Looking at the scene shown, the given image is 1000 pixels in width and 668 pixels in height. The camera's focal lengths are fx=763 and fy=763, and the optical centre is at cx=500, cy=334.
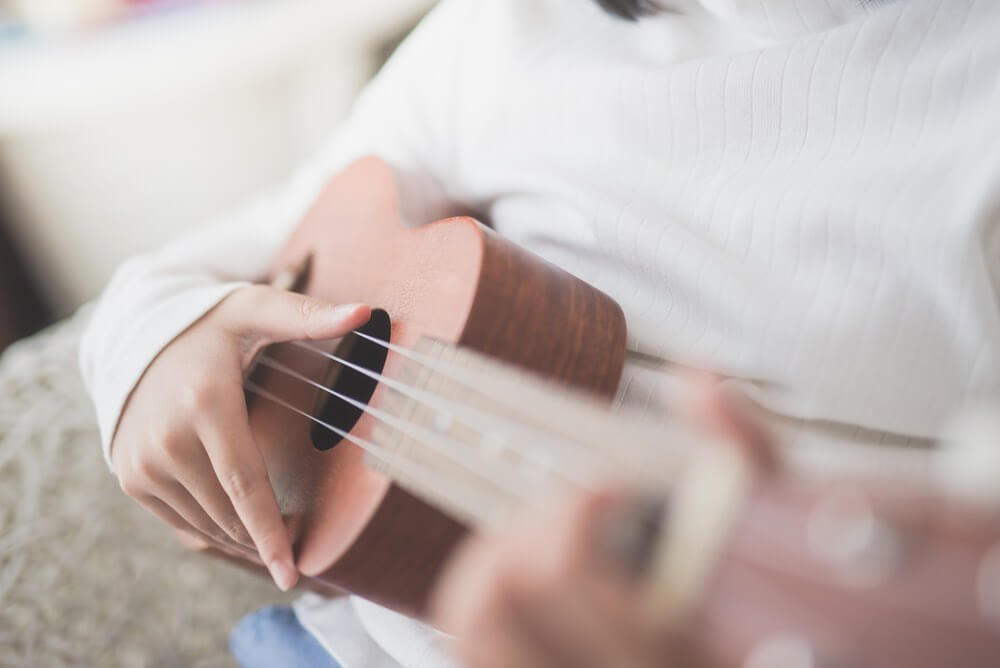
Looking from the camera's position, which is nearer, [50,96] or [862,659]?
[862,659]

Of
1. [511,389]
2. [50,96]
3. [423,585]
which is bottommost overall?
[50,96]

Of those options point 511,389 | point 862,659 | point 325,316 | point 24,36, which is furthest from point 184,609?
point 24,36

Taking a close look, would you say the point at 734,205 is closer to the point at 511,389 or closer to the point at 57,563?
the point at 511,389

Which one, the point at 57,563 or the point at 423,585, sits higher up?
the point at 423,585

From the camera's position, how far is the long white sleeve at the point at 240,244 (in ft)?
1.92

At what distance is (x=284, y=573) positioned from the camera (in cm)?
46

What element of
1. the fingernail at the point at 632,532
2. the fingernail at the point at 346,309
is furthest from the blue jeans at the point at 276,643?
the fingernail at the point at 632,532

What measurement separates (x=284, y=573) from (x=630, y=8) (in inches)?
18.1

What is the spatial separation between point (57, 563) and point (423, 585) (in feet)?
1.36

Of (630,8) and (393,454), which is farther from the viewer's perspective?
(630,8)

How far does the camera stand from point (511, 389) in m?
0.37

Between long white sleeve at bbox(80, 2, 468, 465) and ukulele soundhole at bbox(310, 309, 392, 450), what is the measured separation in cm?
11

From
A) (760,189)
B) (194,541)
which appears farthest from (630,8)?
(194,541)

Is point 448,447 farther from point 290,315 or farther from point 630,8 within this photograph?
point 630,8
